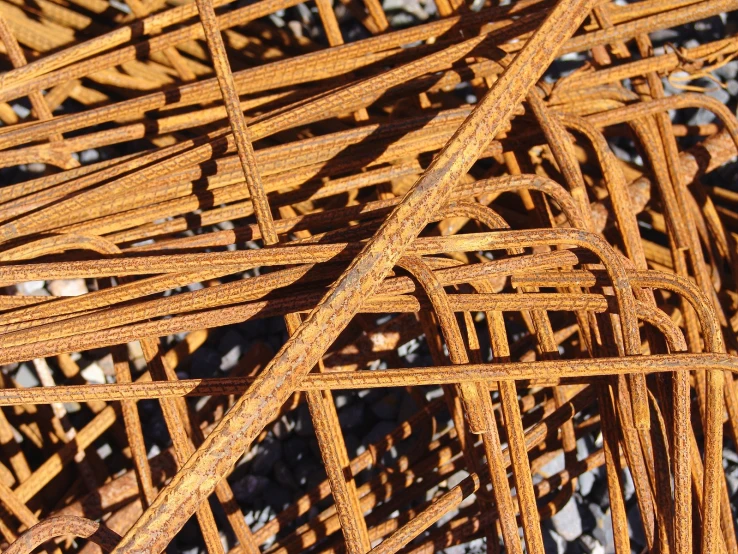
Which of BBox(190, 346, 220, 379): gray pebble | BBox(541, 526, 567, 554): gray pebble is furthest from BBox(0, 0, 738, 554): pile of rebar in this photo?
BBox(541, 526, 567, 554): gray pebble

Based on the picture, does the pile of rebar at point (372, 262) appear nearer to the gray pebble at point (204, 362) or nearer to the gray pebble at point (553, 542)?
the gray pebble at point (204, 362)

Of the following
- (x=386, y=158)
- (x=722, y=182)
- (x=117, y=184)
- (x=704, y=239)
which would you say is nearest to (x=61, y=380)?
(x=117, y=184)

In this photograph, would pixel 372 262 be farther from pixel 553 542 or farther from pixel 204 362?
pixel 553 542

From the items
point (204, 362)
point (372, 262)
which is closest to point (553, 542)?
point (204, 362)

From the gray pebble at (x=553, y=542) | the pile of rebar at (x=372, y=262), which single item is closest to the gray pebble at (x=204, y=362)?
the pile of rebar at (x=372, y=262)

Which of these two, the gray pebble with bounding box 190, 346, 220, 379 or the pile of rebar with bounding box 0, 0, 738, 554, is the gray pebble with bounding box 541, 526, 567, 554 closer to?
the pile of rebar with bounding box 0, 0, 738, 554

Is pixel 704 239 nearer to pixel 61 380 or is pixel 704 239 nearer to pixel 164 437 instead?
pixel 164 437

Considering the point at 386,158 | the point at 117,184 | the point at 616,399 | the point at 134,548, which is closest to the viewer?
the point at 134,548

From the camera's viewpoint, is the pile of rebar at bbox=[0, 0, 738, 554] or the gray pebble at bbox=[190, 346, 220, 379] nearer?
the pile of rebar at bbox=[0, 0, 738, 554]
